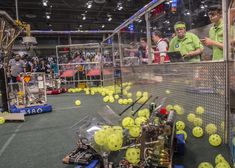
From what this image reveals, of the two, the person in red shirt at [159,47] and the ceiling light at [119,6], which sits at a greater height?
the ceiling light at [119,6]

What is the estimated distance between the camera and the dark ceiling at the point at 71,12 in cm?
1688

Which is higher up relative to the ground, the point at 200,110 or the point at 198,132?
the point at 200,110

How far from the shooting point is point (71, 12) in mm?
19766

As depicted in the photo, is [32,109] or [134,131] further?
[32,109]

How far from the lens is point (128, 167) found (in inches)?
89.6

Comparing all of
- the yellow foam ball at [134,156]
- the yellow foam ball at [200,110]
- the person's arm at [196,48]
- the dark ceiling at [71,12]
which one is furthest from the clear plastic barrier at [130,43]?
the dark ceiling at [71,12]

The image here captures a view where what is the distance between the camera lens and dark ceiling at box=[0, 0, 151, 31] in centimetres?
1688

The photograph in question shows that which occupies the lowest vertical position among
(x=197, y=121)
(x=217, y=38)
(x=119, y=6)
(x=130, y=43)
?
(x=197, y=121)

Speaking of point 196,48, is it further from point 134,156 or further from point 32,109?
point 32,109

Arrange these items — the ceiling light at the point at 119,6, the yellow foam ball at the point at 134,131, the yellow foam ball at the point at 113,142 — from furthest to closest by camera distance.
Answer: the ceiling light at the point at 119,6 < the yellow foam ball at the point at 134,131 < the yellow foam ball at the point at 113,142

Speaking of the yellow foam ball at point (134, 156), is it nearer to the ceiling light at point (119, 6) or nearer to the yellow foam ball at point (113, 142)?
the yellow foam ball at point (113, 142)

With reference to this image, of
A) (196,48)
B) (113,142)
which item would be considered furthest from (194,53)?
(113,142)

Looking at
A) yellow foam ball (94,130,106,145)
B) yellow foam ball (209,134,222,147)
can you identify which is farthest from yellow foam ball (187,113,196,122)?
yellow foam ball (94,130,106,145)

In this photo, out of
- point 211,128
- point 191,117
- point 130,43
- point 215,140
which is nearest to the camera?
point 215,140
